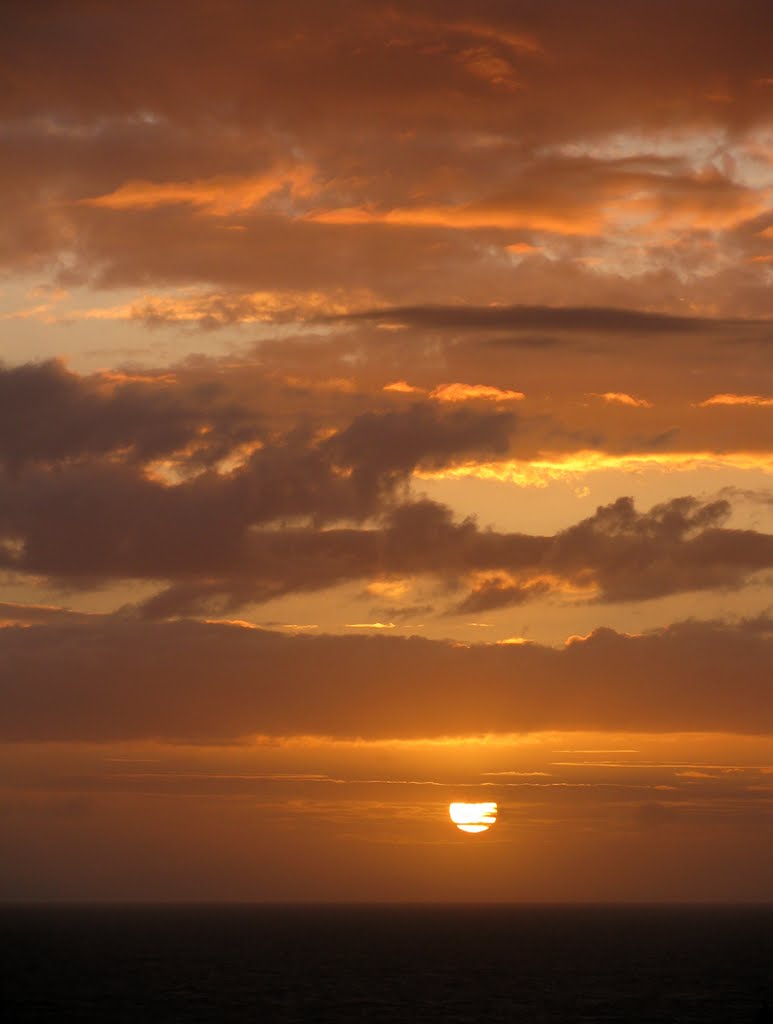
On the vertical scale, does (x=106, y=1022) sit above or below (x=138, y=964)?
below

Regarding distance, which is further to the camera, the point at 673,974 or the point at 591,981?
the point at 673,974

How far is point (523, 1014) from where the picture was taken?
105125mm

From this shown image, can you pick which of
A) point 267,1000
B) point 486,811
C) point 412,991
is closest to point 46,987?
point 267,1000

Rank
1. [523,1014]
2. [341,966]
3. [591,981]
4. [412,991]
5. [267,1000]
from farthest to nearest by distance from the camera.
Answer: [341,966] < [591,981] < [412,991] < [267,1000] < [523,1014]

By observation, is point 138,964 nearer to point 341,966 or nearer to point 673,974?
point 341,966

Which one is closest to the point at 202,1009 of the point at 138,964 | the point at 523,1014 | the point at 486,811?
the point at 523,1014

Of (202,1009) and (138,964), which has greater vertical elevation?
(138,964)

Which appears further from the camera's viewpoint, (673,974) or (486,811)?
(673,974)

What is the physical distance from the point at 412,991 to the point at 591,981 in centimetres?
2456

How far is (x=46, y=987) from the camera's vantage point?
5034 inches

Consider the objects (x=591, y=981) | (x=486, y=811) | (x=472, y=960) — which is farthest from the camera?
(x=472, y=960)

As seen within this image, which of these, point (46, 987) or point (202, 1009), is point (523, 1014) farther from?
point (46, 987)

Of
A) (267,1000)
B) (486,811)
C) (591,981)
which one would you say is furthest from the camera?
(591,981)

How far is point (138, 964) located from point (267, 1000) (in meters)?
53.1
